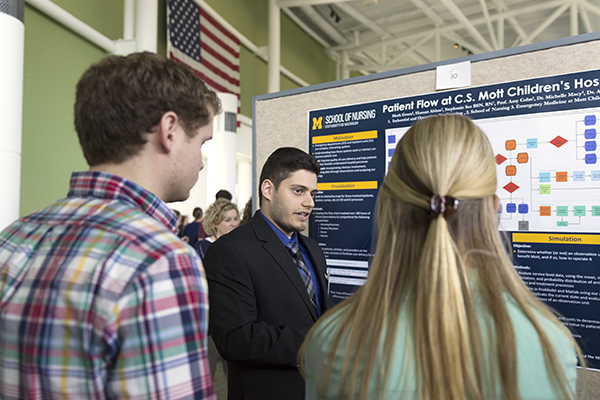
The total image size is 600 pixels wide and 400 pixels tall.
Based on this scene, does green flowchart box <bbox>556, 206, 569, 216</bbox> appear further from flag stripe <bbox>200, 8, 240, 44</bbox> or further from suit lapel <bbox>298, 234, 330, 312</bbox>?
flag stripe <bbox>200, 8, 240, 44</bbox>

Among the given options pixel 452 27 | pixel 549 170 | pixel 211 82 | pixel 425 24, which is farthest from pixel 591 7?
pixel 549 170

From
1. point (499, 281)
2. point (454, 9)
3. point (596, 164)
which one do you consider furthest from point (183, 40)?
point (499, 281)

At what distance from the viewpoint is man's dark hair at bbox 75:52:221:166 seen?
0.82 meters

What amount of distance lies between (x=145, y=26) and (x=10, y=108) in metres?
2.22

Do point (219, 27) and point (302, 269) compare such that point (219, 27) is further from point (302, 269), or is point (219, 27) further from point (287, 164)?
point (302, 269)

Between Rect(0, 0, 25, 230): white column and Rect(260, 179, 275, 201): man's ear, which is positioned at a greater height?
Rect(0, 0, 25, 230): white column

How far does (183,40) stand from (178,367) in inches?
220

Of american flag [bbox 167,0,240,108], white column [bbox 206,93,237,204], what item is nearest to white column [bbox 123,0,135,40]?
american flag [bbox 167,0,240,108]

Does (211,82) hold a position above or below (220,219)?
above

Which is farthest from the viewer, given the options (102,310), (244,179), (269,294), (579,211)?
(244,179)

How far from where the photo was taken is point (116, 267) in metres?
0.71

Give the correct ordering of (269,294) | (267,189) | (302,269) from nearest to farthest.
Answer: (269,294)
(302,269)
(267,189)

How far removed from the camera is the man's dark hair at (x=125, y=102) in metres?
0.82

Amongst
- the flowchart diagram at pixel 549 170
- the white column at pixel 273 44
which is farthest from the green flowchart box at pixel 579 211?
the white column at pixel 273 44
